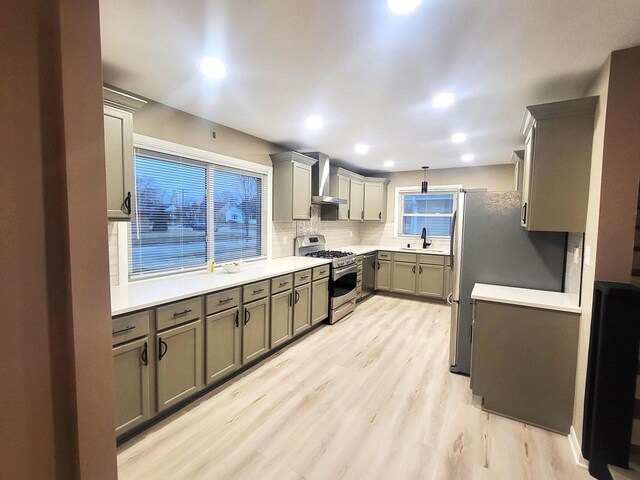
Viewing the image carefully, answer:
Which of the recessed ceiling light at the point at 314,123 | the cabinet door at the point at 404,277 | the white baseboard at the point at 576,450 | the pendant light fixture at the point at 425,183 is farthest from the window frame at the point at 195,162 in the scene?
the white baseboard at the point at 576,450

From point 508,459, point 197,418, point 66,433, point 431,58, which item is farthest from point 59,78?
point 508,459

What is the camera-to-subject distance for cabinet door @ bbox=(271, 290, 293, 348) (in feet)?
10.3

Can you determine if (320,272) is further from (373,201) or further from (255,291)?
(373,201)

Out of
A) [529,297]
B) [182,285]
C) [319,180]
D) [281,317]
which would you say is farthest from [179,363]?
[319,180]

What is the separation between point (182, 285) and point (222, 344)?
0.61m

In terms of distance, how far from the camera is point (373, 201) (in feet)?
19.9

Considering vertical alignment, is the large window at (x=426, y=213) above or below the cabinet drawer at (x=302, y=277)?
above

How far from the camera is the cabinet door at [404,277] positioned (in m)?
5.38

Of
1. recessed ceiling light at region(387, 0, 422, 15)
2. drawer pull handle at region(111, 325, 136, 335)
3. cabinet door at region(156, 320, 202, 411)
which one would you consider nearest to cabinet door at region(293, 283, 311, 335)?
cabinet door at region(156, 320, 202, 411)

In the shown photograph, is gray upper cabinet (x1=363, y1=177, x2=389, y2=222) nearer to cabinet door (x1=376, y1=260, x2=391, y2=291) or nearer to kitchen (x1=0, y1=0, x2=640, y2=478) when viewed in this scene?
cabinet door (x1=376, y1=260, x2=391, y2=291)

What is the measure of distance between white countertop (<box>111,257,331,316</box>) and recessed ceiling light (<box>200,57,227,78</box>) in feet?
5.26

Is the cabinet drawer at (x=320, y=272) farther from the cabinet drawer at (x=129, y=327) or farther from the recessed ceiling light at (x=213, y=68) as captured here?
the recessed ceiling light at (x=213, y=68)

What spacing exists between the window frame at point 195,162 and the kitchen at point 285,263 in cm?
2

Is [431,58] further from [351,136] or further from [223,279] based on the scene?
[223,279]
